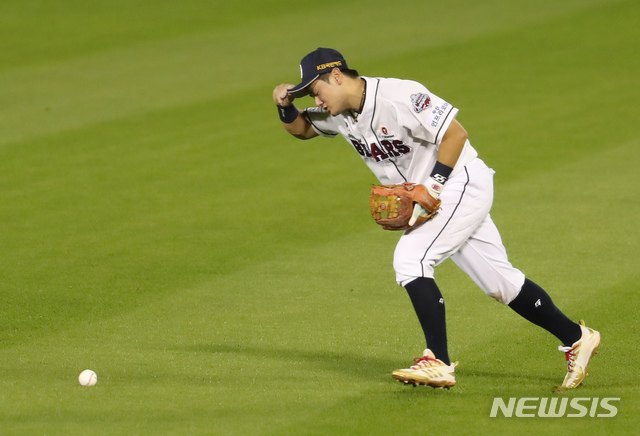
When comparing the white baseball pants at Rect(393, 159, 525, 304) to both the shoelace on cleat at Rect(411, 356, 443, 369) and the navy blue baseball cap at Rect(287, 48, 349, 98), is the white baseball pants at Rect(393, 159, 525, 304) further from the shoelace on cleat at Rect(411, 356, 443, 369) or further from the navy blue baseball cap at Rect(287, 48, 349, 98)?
the navy blue baseball cap at Rect(287, 48, 349, 98)

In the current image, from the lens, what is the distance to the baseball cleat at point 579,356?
223 inches

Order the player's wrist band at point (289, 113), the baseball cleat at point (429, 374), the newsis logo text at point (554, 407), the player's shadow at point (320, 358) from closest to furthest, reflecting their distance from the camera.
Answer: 1. the newsis logo text at point (554, 407)
2. the baseball cleat at point (429, 374)
3. the player's shadow at point (320, 358)
4. the player's wrist band at point (289, 113)

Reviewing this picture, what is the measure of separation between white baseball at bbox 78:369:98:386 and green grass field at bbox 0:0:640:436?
5 centimetres

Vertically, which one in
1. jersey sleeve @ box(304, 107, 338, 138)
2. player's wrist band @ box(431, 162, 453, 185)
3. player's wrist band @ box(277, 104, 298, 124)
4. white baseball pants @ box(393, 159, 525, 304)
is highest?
player's wrist band @ box(277, 104, 298, 124)

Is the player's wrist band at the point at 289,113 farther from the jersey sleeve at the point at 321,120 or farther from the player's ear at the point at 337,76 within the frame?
the player's ear at the point at 337,76

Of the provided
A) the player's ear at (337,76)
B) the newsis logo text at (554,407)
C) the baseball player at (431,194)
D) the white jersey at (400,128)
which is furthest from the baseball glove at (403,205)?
the newsis logo text at (554,407)

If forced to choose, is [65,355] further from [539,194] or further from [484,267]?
[539,194]

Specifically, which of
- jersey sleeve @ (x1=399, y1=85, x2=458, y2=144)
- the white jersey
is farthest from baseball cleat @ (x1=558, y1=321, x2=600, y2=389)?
jersey sleeve @ (x1=399, y1=85, x2=458, y2=144)

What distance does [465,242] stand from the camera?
18.9 ft

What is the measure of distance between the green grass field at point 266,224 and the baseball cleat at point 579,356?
0.13 m

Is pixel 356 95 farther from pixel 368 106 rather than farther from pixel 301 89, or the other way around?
pixel 301 89

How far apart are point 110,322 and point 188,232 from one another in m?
2.65

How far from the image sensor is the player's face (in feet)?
18.5

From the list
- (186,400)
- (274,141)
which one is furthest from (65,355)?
(274,141)
